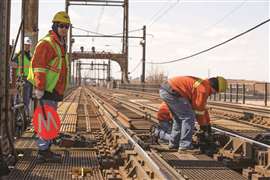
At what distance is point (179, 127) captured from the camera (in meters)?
8.07

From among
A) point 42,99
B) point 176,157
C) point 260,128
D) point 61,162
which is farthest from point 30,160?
point 260,128

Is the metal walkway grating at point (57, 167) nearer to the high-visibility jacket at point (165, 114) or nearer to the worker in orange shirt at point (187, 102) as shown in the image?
the worker in orange shirt at point (187, 102)

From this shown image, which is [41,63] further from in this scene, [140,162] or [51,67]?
[140,162]

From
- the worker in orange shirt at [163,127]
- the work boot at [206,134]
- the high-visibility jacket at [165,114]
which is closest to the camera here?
the work boot at [206,134]

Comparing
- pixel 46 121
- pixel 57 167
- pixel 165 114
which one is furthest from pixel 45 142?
pixel 165 114

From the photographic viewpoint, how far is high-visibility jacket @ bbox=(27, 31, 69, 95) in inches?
247

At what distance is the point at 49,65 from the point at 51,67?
5cm

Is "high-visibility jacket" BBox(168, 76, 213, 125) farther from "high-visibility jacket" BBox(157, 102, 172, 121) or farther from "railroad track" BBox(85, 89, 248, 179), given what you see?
"high-visibility jacket" BBox(157, 102, 172, 121)

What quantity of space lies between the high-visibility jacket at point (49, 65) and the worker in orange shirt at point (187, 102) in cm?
212

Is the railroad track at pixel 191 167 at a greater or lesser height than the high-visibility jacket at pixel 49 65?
lesser

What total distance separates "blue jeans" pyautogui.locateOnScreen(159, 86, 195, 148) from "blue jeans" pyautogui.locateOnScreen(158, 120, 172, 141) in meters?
0.42

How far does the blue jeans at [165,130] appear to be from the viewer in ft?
28.3

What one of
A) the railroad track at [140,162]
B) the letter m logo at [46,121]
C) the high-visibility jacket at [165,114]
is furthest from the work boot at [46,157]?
the high-visibility jacket at [165,114]

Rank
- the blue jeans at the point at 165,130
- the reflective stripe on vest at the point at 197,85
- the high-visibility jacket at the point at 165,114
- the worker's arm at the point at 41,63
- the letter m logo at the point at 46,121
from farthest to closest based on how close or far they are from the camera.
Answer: the high-visibility jacket at the point at 165,114
the blue jeans at the point at 165,130
the reflective stripe on vest at the point at 197,85
the letter m logo at the point at 46,121
the worker's arm at the point at 41,63
